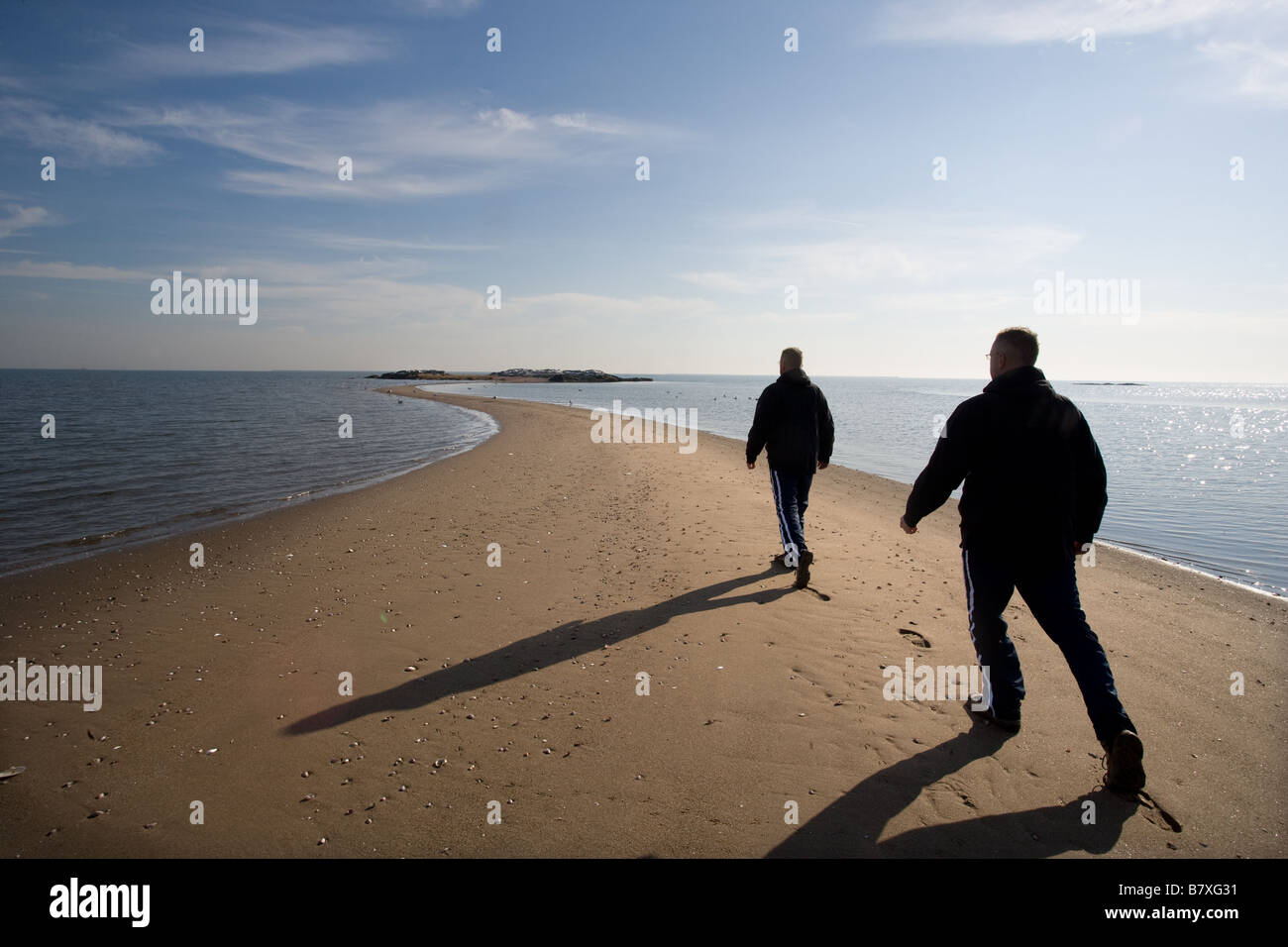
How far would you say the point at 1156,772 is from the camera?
3.75m

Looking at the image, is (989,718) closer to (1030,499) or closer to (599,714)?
(1030,499)

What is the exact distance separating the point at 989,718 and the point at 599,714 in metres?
2.80

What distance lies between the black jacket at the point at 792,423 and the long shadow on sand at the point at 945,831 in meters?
4.22

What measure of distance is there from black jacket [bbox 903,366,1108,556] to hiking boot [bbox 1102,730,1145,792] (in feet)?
3.64

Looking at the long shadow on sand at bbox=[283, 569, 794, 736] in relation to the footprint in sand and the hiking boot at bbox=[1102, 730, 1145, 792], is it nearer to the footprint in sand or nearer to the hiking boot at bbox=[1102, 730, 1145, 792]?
the footprint in sand

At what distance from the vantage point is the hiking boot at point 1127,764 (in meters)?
3.44

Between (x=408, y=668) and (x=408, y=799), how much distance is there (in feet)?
6.08

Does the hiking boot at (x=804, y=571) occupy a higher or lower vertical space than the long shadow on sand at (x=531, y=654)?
higher
